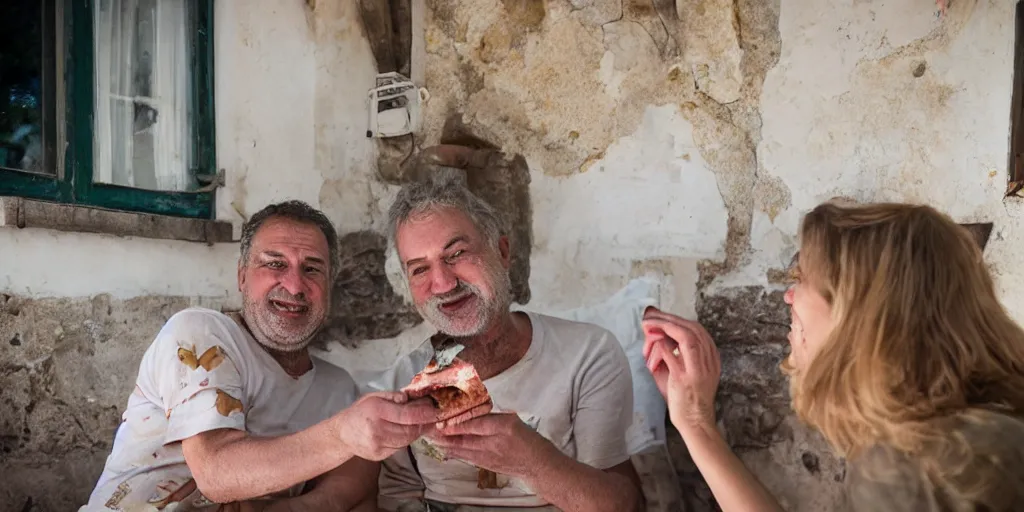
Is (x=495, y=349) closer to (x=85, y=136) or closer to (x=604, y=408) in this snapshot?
(x=604, y=408)

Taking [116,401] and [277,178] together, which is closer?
[116,401]

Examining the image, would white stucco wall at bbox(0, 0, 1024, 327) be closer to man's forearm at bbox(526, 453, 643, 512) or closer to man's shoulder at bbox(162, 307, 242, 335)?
man's shoulder at bbox(162, 307, 242, 335)

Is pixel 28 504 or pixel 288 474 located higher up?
pixel 288 474

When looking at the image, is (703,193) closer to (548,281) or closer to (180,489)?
(548,281)

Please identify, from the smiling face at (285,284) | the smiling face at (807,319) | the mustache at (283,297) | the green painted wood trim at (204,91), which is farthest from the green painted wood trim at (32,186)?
the smiling face at (807,319)

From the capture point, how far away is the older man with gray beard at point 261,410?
7.07ft

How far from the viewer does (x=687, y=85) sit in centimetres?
288

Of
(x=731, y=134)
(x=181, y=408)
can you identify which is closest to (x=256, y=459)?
(x=181, y=408)

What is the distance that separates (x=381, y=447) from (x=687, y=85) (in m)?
1.61

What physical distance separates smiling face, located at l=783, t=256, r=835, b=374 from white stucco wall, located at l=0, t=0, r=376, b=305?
2109mm

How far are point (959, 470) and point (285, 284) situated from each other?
6.30 feet

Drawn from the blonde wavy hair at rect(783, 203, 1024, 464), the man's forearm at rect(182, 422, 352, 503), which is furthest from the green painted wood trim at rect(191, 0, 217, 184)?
the blonde wavy hair at rect(783, 203, 1024, 464)

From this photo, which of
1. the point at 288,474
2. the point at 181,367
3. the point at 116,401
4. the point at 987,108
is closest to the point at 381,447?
the point at 288,474

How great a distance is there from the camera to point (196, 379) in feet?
7.57
